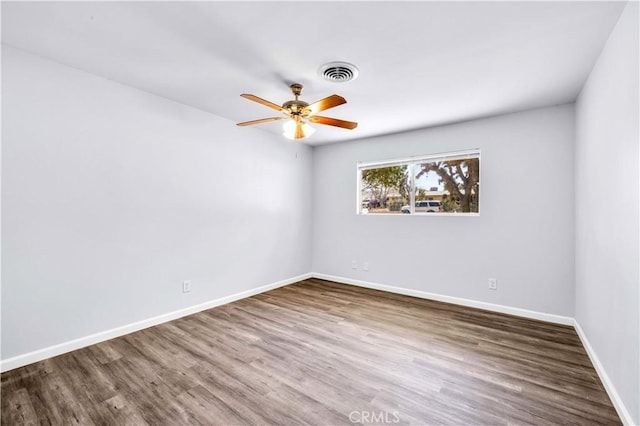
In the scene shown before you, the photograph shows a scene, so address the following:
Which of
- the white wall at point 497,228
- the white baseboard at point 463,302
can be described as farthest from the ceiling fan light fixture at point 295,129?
the white baseboard at point 463,302

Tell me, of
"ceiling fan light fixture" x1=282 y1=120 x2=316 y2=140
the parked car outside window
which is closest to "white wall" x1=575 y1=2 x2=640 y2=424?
the parked car outside window

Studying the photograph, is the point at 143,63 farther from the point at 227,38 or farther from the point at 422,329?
the point at 422,329

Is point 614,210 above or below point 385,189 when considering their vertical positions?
below

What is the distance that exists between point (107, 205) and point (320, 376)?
94.7 inches

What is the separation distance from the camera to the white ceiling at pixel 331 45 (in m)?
1.70

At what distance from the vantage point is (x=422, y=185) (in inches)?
160

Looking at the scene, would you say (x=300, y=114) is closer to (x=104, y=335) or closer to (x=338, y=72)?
(x=338, y=72)

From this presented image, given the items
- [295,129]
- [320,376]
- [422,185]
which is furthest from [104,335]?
[422,185]

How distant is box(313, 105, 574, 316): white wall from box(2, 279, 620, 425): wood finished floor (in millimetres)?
517

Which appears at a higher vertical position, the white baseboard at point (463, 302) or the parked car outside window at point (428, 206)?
the parked car outside window at point (428, 206)

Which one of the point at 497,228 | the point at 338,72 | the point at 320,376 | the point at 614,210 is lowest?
the point at 320,376

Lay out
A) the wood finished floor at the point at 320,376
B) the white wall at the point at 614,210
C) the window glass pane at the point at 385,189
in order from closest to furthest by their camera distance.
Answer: the white wall at the point at 614,210 → the wood finished floor at the point at 320,376 → the window glass pane at the point at 385,189

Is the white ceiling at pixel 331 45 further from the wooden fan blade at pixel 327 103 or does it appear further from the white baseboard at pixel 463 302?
the white baseboard at pixel 463 302

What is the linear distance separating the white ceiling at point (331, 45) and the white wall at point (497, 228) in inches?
20.5
